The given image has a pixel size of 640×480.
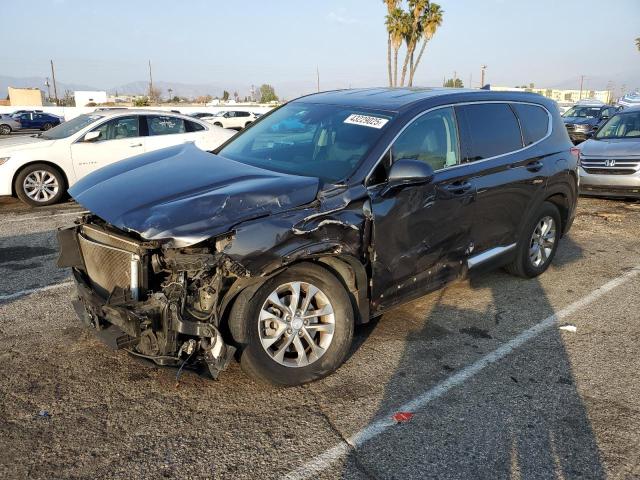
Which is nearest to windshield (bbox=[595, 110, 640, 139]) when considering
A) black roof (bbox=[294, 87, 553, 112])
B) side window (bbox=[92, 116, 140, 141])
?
black roof (bbox=[294, 87, 553, 112])

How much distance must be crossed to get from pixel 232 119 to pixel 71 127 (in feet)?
70.6

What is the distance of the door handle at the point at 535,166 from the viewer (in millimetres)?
5059

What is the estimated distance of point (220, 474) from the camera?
269cm

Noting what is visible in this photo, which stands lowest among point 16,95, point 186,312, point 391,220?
point 186,312

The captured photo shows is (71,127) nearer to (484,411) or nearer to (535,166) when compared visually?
(535,166)

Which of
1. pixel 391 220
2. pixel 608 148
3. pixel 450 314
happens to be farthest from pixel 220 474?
pixel 608 148

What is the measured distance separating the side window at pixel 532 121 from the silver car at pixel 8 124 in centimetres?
3476

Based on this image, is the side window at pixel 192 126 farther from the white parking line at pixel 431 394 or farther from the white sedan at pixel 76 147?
the white parking line at pixel 431 394

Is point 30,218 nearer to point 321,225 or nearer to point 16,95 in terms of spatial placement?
point 321,225

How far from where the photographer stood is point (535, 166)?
5.12m

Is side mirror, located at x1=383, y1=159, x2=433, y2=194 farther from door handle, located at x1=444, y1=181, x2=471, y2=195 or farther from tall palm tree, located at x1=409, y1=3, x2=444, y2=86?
tall palm tree, located at x1=409, y1=3, x2=444, y2=86

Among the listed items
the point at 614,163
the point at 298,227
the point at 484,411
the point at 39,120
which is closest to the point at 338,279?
the point at 298,227

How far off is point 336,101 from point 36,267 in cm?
375

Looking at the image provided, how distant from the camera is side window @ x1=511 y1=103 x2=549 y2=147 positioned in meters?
5.12
